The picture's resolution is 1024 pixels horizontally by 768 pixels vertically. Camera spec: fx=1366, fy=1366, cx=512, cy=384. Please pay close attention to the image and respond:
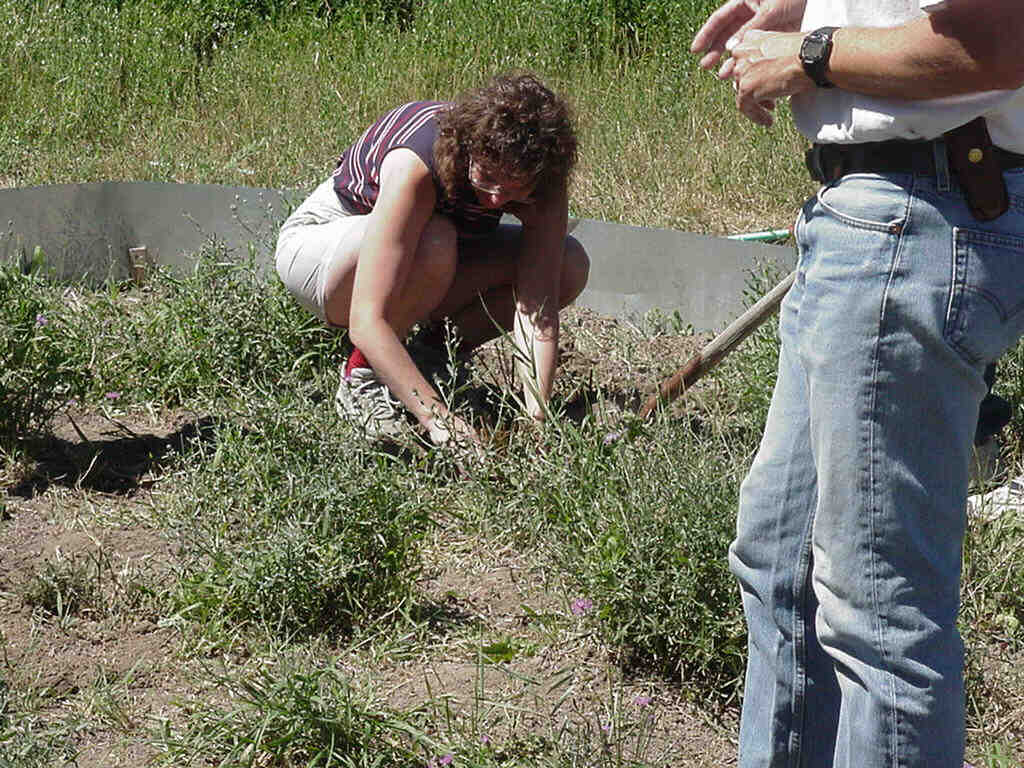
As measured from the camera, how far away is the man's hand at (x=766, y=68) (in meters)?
1.74

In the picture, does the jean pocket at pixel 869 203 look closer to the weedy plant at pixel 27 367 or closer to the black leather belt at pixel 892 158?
the black leather belt at pixel 892 158

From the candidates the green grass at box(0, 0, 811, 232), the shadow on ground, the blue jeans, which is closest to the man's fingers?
the blue jeans

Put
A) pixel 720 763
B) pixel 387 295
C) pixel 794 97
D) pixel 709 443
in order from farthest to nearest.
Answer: pixel 387 295
pixel 709 443
pixel 720 763
pixel 794 97

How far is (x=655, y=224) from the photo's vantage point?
5.23 meters

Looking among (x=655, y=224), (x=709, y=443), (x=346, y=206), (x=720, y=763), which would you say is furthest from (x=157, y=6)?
(x=720, y=763)

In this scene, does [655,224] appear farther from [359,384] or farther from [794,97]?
[794,97]

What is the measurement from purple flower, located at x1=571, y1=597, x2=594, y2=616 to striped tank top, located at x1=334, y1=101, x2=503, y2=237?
1318mm

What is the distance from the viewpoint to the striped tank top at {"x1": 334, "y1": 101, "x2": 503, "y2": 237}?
362 cm

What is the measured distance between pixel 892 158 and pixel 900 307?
193 millimetres

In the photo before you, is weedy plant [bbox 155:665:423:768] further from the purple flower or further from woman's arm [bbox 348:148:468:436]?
woman's arm [bbox 348:148:468:436]

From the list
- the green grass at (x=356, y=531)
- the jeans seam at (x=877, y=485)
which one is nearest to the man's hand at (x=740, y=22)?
the jeans seam at (x=877, y=485)

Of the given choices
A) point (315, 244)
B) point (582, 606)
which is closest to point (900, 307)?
Answer: point (582, 606)

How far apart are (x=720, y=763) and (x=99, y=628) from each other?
1.30 meters

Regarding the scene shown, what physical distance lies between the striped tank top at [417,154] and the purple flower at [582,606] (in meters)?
1.32
